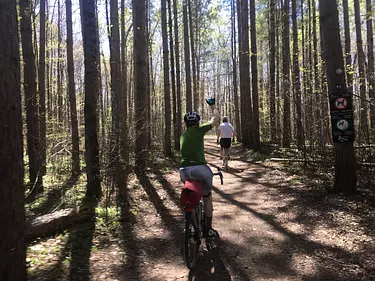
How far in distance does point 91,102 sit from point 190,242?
443cm

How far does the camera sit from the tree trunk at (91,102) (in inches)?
280

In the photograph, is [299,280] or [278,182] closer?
[299,280]

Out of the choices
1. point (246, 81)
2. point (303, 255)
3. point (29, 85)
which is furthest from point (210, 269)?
point (246, 81)

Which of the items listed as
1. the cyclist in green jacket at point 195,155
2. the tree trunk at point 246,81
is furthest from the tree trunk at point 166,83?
the cyclist in green jacket at point 195,155

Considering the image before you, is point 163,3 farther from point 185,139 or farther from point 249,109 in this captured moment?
point 185,139

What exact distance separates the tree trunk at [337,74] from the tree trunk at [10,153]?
244 inches

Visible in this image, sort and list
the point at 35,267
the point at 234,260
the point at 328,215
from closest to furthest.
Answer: the point at 35,267
the point at 234,260
the point at 328,215

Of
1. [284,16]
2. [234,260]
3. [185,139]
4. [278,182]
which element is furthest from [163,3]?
[234,260]

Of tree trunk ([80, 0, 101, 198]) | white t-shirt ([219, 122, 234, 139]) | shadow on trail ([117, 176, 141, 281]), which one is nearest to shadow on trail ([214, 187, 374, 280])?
shadow on trail ([117, 176, 141, 281])

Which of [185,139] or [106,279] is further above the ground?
[185,139]

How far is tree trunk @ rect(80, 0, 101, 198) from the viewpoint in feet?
23.3

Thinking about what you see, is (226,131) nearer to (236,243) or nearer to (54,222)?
(236,243)

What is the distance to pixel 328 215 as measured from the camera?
6.00 metres

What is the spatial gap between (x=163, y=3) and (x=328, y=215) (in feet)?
43.1
